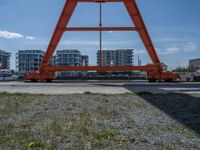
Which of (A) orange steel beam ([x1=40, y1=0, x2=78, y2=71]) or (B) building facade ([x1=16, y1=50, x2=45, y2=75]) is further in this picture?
(B) building facade ([x1=16, y1=50, x2=45, y2=75])

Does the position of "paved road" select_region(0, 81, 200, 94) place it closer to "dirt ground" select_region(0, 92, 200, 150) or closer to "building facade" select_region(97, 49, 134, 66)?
"dirt ground" select_region(0, 92, 200, 150)

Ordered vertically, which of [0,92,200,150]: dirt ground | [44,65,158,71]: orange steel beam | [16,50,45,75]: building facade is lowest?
[0,92,200,150]: dirt ground

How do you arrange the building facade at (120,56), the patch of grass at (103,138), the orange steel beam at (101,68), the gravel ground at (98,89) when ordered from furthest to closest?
the building facade at (120,56), the orange steel beam at (101,68), the gravel ground at (98,89), the patch of grass at (103,138)

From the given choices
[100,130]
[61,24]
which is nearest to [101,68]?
[61,24]

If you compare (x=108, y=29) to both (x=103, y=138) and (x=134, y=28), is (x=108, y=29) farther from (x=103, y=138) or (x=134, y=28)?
(x=103, y=138)

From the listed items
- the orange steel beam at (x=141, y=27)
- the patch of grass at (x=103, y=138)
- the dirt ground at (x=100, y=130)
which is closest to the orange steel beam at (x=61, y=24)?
the orange steel beam at (x=141, y=27)

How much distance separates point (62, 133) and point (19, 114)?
3.01 meters

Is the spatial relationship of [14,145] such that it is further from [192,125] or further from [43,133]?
[192,125]

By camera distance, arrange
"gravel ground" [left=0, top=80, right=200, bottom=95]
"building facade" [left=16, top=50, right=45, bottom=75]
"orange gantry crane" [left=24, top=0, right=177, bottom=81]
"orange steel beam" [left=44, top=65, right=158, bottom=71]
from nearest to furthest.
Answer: "gravel ground" [left=0, top=80, right=200, bottom=95] < "orange gantry crane" [left=24, top=0, right=177, bottom=81] < "orange steel beam" [left=44, top=65, right=158, bottom=71] < "building facade" [left=16, top=50, right=45, bottom=75]

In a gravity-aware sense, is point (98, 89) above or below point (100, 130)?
above

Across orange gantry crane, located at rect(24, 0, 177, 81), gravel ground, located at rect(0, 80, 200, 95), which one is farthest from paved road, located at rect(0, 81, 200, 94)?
orange gantry crane, located at rect(24, 0, 177, 81)

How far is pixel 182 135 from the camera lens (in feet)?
18.2

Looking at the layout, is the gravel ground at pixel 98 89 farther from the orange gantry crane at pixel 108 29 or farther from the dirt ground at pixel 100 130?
the dirt ground at pixel 100 130

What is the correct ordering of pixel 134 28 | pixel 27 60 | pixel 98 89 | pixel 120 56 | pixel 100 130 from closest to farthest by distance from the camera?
pixel 100 130, pixel 98 89, pixel 134 28, pixel 120 56, pixel 27 60
